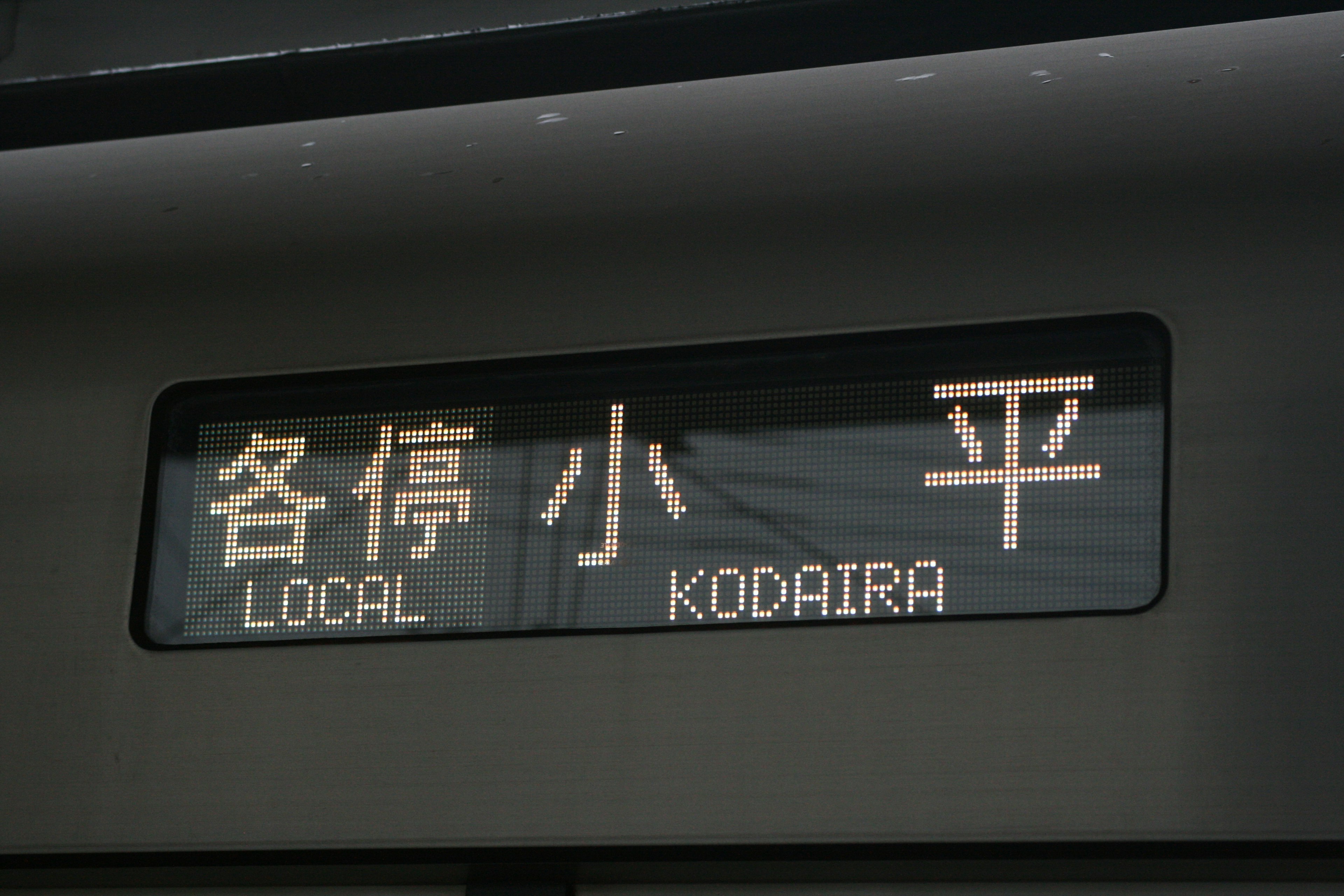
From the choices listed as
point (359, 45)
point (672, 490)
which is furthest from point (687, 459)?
point (359, 45)

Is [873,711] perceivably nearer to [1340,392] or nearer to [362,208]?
[1340,392]

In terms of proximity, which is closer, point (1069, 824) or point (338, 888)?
point (1069, 824)

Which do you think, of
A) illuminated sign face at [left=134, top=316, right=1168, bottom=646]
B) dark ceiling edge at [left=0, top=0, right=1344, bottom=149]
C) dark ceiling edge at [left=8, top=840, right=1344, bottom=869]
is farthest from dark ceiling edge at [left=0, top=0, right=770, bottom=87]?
dark ceiling edge at [left=8, top=840, right=1344, bottom=869]

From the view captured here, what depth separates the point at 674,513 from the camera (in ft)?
4.35

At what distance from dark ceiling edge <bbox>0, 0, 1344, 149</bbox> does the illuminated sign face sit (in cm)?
24

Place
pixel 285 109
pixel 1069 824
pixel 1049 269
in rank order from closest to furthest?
pixel 1069 824, pixel 1049 269, pixel 285 109

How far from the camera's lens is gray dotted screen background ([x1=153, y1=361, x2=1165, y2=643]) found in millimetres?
1254

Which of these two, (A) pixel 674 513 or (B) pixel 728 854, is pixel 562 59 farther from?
(B) pixel 728 854

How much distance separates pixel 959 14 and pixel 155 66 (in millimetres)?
714

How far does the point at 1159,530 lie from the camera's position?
48.7 inches

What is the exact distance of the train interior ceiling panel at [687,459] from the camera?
1.22m

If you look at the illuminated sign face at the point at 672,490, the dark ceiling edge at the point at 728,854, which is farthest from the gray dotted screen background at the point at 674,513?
the dark ceiling edge at the point at 728,854

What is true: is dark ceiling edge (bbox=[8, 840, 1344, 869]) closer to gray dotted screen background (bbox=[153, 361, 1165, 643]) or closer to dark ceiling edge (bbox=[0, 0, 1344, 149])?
gray dotted screen background (bbox=[153, 361, 1165, 643])

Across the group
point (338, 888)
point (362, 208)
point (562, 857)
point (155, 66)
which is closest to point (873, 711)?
point (562, 857)
